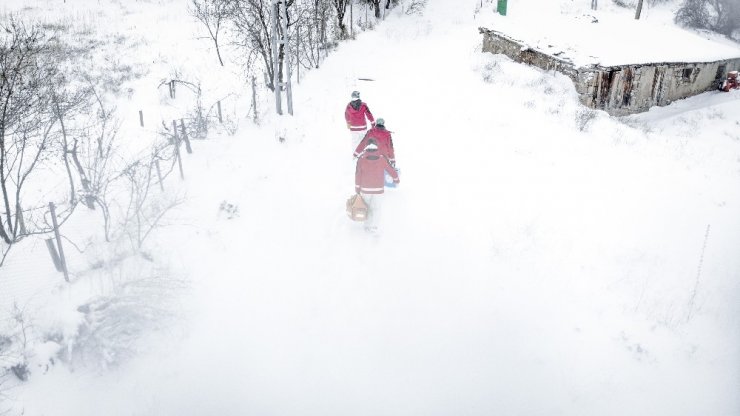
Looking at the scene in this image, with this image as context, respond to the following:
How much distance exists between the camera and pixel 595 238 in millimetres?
7699

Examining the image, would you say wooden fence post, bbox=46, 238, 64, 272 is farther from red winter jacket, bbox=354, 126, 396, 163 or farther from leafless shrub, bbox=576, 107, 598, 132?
leafless shrub, bbox=576, 107, 598, 132

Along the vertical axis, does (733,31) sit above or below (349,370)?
above

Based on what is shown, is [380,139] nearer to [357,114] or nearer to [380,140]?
[380,140]

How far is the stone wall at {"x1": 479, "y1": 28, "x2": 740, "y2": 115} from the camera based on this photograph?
1529 cm

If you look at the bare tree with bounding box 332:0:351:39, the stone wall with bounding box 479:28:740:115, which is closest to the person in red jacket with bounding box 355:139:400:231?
the stone wall with bounding box 479:28:740:115

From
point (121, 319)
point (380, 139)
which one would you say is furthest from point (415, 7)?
point (121, 319)

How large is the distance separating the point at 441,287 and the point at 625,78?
1363 centimetres

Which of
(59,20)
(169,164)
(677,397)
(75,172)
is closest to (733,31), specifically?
(677,397)

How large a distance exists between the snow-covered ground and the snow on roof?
20.5ft

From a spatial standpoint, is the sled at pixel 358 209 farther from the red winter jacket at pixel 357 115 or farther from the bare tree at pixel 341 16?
the bare tree at pixel 341 16

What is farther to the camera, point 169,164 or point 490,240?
point 169,164

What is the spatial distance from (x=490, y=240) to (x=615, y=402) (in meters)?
3.06

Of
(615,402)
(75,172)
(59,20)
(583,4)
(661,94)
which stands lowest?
(615,402)

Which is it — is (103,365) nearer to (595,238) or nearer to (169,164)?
(169,164)
